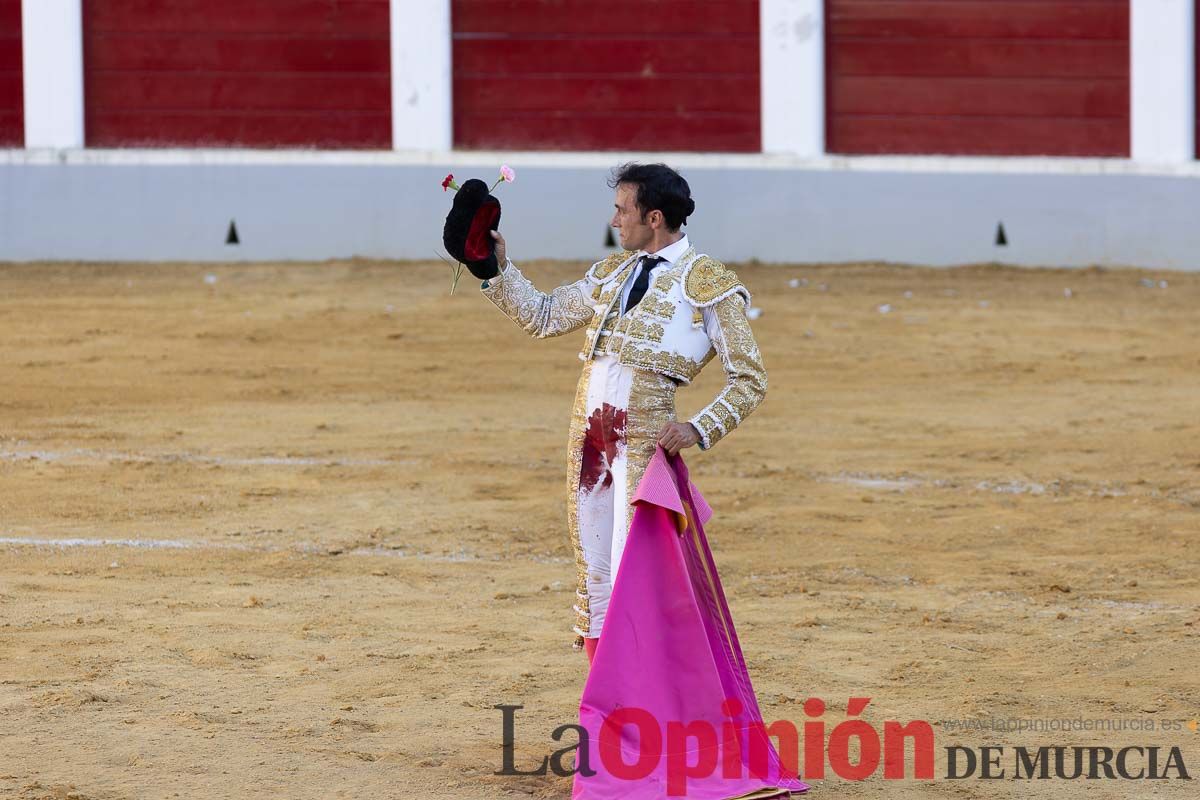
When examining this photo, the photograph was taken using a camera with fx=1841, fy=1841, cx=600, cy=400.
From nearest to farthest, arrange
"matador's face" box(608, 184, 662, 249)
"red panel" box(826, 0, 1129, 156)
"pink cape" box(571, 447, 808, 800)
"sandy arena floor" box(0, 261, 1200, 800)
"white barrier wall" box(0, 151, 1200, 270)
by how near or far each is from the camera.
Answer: "pink cape" box(571, 447, 808, 800) < "matador's face" box(608, 184, 662, 249) < "sandy arena floor" box(0, 261, 1200, 800) < "white barrier wall" box(0, 151, 1200, 270) < "red panel" box(826, 0, 1129, 156)

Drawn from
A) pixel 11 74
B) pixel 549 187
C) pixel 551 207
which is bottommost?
pixel 551 207

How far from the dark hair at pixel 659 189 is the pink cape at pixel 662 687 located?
1.77ft

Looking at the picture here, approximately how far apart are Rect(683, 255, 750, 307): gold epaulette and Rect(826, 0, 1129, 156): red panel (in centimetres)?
918

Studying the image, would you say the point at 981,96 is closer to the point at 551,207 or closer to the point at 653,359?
the point at 551,207

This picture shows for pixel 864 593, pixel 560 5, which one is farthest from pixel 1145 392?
pixel 560 5

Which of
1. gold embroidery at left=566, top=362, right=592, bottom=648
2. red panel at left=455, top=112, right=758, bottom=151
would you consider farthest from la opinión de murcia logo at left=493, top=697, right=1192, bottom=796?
red panel at left=455, top=112, right=758, bottom=151

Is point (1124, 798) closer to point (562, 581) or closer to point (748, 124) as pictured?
point (562, 581)

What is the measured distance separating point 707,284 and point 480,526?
2.90 metres

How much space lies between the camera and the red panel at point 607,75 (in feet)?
42.5

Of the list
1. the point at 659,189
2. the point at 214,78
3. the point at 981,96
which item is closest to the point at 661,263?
the point at 659,189

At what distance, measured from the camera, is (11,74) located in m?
13.0

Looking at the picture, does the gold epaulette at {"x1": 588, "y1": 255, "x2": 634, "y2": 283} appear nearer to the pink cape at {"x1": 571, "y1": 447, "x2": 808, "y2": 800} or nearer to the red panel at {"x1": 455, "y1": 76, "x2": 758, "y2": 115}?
the pink cape at {"x1": 571, "y1": 447, "x2": 808, "y2": 800}

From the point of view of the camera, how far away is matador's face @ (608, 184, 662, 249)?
4.07 meters

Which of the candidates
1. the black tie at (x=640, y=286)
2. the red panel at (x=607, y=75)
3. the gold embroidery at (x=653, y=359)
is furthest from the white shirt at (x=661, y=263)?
the red panel at (x=607, y=75)
